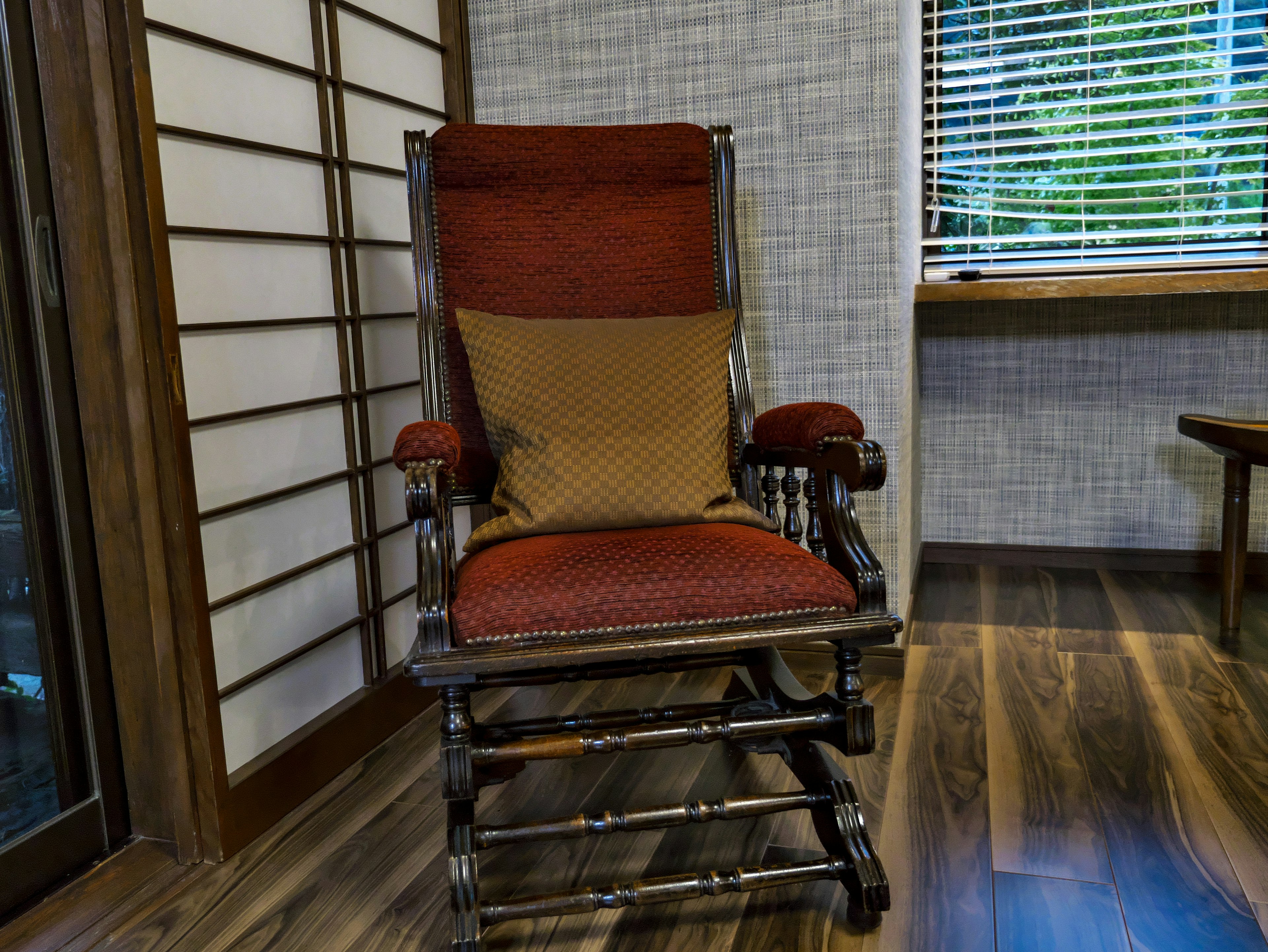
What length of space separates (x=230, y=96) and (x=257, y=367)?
40 centimetres

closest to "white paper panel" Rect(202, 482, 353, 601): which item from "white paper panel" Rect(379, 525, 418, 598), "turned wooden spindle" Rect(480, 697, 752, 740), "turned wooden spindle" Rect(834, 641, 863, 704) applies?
"white paper panel" Rect(379, 525, 418, 598)

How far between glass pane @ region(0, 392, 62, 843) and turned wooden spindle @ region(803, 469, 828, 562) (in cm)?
102

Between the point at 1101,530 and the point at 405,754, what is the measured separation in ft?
6.52

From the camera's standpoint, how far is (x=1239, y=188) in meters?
2.52

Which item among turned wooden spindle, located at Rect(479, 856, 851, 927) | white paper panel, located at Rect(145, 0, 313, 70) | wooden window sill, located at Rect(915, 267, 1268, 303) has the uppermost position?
white paper panel, located at Rect(145, 0, 313, 70)

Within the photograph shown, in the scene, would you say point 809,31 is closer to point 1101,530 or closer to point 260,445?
point 260,445

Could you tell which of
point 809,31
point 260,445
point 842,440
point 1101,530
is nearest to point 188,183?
point 260,445

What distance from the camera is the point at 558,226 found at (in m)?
1.62

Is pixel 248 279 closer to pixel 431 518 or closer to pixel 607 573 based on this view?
pixel 431 518

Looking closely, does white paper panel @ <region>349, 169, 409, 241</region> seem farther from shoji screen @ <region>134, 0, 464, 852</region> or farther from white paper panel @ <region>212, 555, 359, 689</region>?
white paper panel @ <region>212, 555, 359, 689</region>

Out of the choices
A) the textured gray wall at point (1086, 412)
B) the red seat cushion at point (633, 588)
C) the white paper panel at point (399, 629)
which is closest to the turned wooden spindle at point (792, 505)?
the red seat cushion at point (633, 588)

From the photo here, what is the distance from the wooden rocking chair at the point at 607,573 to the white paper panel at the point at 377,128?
244 mm

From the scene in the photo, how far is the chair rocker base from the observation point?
112 centimetres

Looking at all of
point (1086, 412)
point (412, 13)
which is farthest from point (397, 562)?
point (1086, 412)
